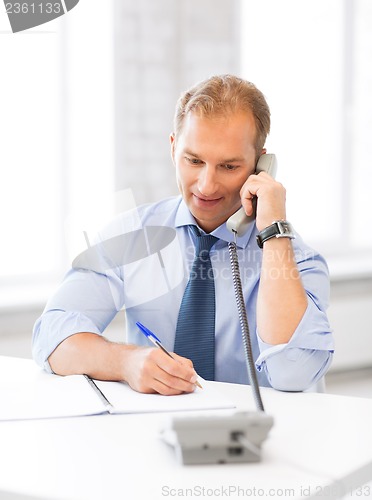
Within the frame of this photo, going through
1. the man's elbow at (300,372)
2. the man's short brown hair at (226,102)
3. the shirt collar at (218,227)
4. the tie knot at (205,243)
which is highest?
the man's short brown hair at (226,102)

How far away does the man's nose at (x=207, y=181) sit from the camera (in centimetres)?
177

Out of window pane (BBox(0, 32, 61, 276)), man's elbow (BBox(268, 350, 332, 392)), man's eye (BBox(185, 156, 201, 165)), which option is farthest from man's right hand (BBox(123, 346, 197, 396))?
window pane (BBox(0, 32, 61, 276))

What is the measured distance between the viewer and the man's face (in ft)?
5.81

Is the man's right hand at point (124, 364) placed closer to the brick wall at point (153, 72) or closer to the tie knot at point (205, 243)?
the tie knot at point (205, 243)

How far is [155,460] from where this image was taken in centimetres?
99

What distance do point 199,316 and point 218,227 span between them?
23 cm

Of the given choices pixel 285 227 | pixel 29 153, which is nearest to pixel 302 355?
pixel 285 227

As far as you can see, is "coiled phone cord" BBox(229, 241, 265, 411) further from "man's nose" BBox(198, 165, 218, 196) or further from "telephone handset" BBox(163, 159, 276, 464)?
"telephone handset" BBox(163, 159, 276, 464)

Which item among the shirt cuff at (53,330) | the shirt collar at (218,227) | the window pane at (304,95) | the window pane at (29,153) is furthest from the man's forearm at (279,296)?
the window pane at (304,95)

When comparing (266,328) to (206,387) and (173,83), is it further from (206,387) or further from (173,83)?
(173,83)

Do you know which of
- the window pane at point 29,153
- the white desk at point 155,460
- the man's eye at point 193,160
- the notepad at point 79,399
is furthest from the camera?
the window pane at point 29,153

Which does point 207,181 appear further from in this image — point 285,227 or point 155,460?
point 155,460

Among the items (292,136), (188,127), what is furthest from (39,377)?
(292,136)

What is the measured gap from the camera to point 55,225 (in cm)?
289
